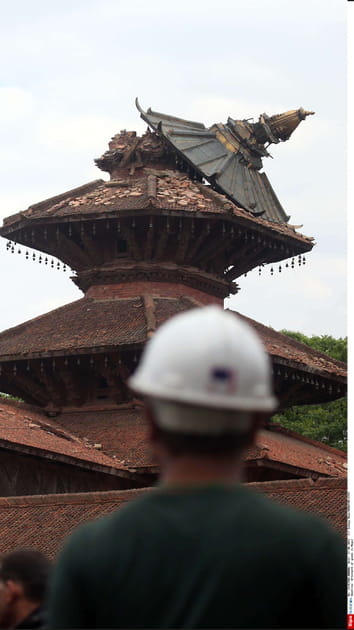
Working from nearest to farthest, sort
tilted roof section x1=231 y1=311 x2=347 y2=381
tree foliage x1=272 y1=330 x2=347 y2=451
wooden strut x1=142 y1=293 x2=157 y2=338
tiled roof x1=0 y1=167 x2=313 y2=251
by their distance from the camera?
1. wooden strut x1=142 y1=293 x2=157 y2=338
2. tilted roof section x1=231 y1=311 x2=347 y2=381
3. tiled roof x1=0 y1=167 x2=313 y2=251
4. tree foliage x1=272 y1=330 x2=347 y2=451

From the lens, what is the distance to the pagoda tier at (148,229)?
76.5ft

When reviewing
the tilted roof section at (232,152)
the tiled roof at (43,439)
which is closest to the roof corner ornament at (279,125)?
the tilted roof section at (232,152)

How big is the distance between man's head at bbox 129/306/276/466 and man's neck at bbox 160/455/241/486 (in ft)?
0.07

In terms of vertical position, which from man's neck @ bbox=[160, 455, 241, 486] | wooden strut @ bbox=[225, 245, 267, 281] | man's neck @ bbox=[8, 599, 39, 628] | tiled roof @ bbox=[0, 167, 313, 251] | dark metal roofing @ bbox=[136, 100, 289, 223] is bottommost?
man's neck @ bbox=[8, 599, 39, 628]

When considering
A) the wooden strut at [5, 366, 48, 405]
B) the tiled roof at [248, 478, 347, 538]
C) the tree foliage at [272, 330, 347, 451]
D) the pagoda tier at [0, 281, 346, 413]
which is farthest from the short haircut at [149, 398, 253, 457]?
the tree foliage at [272, 330, 347, 451]

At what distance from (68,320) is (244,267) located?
422 cm

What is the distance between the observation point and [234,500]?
120 inches

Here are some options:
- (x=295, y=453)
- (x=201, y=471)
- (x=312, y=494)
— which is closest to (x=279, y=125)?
(x=295, y=453)

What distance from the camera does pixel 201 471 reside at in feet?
10.2

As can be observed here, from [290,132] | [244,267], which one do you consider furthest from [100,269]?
[290,132]

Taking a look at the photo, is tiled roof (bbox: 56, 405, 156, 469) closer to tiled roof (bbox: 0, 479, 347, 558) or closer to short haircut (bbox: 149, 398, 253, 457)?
tiled roof (bbox: 0, 479, 347, 558)

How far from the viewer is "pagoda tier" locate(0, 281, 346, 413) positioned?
2175 cm

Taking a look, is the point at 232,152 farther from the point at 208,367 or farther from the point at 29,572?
the point at 208,367

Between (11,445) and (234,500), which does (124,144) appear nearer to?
(11,445)
